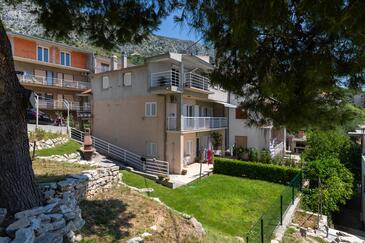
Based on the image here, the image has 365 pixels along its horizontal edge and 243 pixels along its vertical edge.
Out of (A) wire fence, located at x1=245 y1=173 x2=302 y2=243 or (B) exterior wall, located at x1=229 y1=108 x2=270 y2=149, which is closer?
(A) wire fence, located at x1=245 y1=173 x2=302 y2=243

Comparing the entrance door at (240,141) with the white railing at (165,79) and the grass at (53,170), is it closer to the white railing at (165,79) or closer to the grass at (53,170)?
the white railing at (165,79)

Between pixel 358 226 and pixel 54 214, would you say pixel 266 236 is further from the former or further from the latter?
pixel 358 226

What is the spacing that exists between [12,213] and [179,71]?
17.6m

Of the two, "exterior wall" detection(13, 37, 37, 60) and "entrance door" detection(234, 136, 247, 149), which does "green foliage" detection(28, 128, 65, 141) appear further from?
"entrance door" detection(234, 136, 247, 149)

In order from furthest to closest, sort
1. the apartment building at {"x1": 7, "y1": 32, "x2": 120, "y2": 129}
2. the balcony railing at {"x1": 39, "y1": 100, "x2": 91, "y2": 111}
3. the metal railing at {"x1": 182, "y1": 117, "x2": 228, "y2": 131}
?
the balcony railing at {"x1": 39, "y1": 100, "x2": 91, "y2": 111} < the apartment building at {"x1": 7, "y1": 32, "x2": 120, "y2": 129} < the metal railing at {"x1": 182, "y1": 117, "x2": 228, "y2": 131}

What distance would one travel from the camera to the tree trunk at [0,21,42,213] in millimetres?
4766

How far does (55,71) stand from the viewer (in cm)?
3653

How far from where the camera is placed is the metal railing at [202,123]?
69.8 feet

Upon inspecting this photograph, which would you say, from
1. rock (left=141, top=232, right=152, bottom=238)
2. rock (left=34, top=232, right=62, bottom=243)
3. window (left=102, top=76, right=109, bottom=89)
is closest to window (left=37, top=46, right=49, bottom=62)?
window (left=102, top=76, right=109, bottom=89)

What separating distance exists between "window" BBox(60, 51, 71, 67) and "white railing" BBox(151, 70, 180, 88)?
22.1m

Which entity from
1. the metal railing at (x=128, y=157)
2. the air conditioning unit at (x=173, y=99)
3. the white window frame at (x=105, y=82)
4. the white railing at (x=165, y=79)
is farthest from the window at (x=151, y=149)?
the white window frame at (x=105, y=82)

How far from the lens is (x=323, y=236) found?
1127cm

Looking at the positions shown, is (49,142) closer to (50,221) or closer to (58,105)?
(58,105)

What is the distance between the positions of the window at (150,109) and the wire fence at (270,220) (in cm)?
1202
